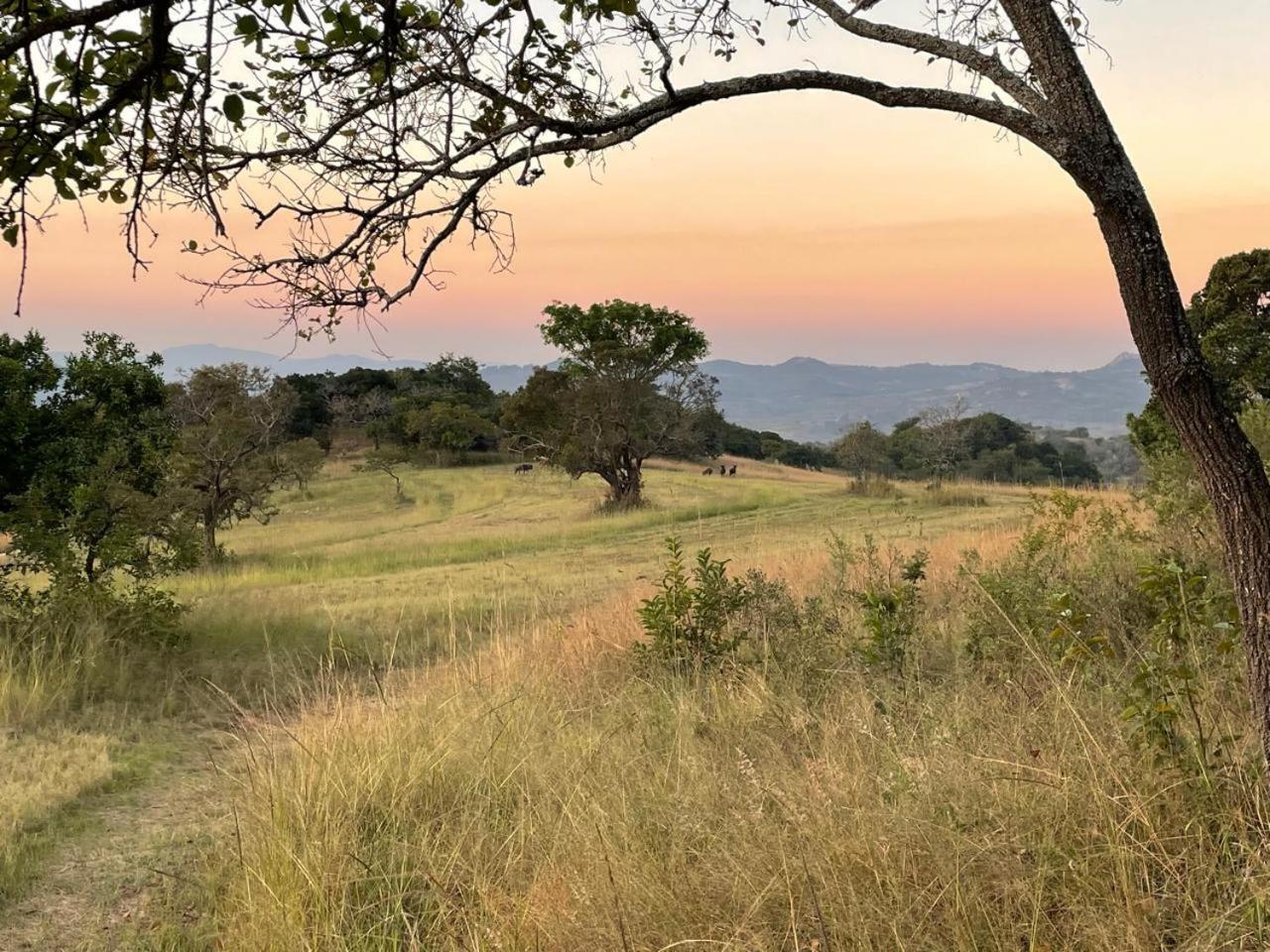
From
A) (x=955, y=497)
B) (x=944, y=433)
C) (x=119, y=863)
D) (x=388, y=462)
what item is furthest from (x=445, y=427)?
(x=119, y=863)

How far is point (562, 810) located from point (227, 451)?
2380 cm

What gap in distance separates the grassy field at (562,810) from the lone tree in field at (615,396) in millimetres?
22564

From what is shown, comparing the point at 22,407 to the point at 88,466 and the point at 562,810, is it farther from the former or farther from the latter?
the point at 562,810

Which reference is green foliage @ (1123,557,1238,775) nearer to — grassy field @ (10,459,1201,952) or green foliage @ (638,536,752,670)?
grassy field @ (10,459,1201,952)

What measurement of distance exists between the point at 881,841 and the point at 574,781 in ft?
5.37

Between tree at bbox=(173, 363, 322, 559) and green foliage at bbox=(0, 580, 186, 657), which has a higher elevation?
tree at bbox=(173, 363, 322, 559)

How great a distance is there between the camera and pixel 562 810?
3.57m

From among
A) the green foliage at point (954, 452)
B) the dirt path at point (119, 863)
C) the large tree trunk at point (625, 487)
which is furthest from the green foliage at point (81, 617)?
the green foliage at point (954, 452)

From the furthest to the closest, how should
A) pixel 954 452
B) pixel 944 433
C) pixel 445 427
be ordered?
pixel 954 452 < pixel 944 433 < pixel 445 427

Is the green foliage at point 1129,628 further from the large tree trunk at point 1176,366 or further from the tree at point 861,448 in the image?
the tree at point 861,448

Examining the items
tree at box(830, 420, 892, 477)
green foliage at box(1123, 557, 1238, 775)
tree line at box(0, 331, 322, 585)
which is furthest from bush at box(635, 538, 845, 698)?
tree at box(830, 420, 892, 477)

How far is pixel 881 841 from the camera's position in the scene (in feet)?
8.23

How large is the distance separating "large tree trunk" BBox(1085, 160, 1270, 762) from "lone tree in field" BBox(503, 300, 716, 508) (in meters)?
26.8

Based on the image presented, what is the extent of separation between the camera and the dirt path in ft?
11.1
